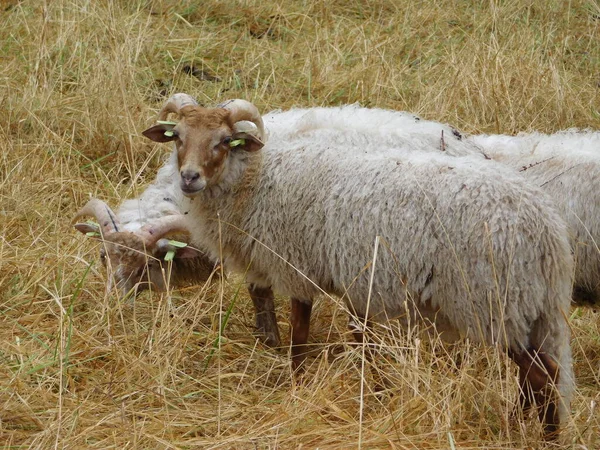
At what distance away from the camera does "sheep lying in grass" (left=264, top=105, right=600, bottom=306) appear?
4.31 metres

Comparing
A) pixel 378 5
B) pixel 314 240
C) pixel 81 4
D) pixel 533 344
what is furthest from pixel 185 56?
pixel 533 344

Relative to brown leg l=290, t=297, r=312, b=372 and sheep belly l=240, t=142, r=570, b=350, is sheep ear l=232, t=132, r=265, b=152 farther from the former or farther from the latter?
brown leg l=290, t=297, r=312, b=372

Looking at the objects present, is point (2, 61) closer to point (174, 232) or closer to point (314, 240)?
point (174, 232)

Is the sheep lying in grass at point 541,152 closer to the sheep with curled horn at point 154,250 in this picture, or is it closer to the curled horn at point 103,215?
the sheep with curled horn at point 154,250

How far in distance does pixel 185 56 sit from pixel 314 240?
4.04m

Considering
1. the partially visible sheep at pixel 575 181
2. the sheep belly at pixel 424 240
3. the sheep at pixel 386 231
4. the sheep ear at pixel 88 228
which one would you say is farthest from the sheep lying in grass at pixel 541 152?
the sheep ear at pixel 88 228

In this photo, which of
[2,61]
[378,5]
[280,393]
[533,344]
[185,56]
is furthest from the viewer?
[378,5]

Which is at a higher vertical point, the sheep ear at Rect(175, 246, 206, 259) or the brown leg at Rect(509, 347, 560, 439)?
the sheep ear at Rect(175, 246, 206, 259)

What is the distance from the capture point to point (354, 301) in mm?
4020

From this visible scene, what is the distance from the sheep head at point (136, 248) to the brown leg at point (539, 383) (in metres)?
1.99

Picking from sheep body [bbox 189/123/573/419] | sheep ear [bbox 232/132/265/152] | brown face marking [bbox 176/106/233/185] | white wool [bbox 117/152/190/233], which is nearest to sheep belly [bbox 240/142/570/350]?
sheep body [bbox 189/123/573/419]

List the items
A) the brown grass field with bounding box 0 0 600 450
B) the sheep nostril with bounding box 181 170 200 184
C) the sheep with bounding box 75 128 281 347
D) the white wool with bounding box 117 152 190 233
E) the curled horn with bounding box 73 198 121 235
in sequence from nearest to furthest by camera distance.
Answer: the brown grass field with bounding box 0 0 600 450 < the sheep nostril with bounding box 181 170 200 184 < the sheep with bounding box 75 128 281 347 < the curled horn with bounding box 73 198 121 235 < the white wool with bounding box 117 152 190 233

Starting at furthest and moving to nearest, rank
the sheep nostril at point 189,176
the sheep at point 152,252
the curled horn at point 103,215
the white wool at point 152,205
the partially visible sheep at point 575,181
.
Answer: the white wool at point 152,205 < the curled horn at point 103,215 < the sheep at point 152,252 < the partially visible sheep at point 575,181 < the sheep nostril at point 189,176

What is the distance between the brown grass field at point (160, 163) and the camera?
337cm
